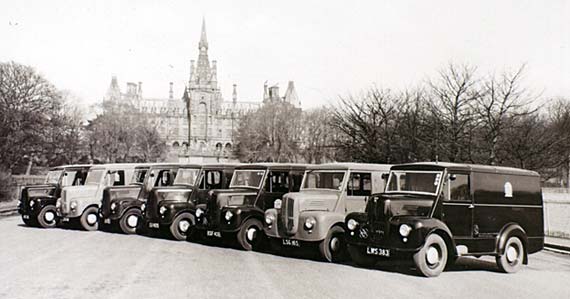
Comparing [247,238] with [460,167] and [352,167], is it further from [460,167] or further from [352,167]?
[460,167]

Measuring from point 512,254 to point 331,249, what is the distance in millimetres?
3828

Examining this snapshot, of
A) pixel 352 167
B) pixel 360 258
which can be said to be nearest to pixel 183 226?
pixel 352 167

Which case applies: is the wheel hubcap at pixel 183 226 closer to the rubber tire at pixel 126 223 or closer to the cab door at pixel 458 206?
the rubber tire at pixel 126 223

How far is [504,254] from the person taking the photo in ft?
39.4

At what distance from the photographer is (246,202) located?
1606cm

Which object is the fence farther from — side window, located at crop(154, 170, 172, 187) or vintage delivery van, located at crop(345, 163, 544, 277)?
side window, located at crop(154, 170, 172, 187)

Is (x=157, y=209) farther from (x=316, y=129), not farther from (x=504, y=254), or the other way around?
(x=316, y=129)

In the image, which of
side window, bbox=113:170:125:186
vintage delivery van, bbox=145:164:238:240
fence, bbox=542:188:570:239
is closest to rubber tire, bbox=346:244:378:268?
vintage delivery van, bbox=145:164:238:240

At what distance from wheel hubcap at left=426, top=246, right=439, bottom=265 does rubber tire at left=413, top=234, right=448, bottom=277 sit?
0.18 ft

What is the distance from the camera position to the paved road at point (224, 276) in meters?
9.12

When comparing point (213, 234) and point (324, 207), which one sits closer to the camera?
point (324, 207)

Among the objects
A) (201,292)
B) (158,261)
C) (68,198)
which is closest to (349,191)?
(158,261)

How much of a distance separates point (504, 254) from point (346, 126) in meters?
24.9

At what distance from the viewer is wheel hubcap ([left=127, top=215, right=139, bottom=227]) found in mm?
18953
